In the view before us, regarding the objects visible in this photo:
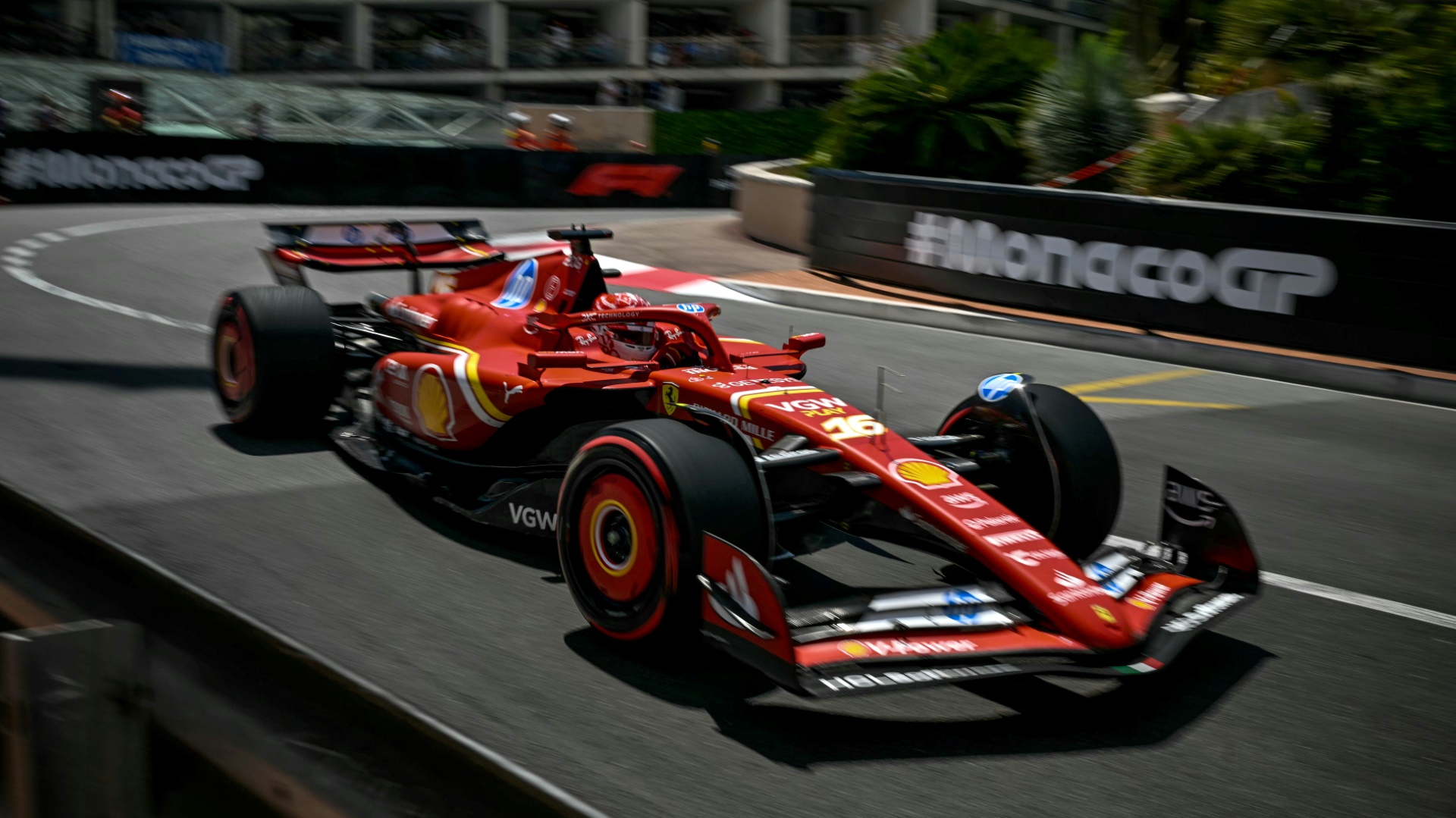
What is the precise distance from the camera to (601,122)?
34.0 metres

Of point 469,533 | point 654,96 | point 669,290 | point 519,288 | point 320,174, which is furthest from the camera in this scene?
point 654,96

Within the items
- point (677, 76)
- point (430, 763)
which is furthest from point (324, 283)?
point (677, 76)

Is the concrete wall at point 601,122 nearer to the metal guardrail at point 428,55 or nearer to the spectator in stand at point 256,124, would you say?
the metal guardrail at point 428,55

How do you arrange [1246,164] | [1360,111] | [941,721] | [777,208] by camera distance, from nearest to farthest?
[941,721] < [1360,111] < [1246,164] < [777,208]

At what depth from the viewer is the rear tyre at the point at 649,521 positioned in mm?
3896

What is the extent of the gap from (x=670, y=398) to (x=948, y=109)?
1168 cm

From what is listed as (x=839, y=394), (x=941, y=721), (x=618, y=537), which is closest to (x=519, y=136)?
(x=839, y=394)

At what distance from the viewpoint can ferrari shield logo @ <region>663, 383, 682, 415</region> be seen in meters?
4.94

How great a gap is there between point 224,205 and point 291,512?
1662cm

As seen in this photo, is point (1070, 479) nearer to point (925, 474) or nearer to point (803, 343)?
point (925, 474)

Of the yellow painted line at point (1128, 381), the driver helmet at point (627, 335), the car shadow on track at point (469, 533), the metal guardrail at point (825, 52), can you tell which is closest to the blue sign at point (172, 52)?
the metal guardrail at point (825, 52)

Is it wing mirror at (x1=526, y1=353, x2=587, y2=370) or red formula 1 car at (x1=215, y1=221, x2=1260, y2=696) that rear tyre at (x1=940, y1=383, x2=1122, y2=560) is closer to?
red formula 1 car at (x1=215, y1=221, x2=1260, y2=696)

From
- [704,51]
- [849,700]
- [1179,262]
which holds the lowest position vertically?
[849,700]

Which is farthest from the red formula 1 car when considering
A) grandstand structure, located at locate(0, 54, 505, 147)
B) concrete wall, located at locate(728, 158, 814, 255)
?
grandstand structure, located at locate(0, 54, 505, 147)
